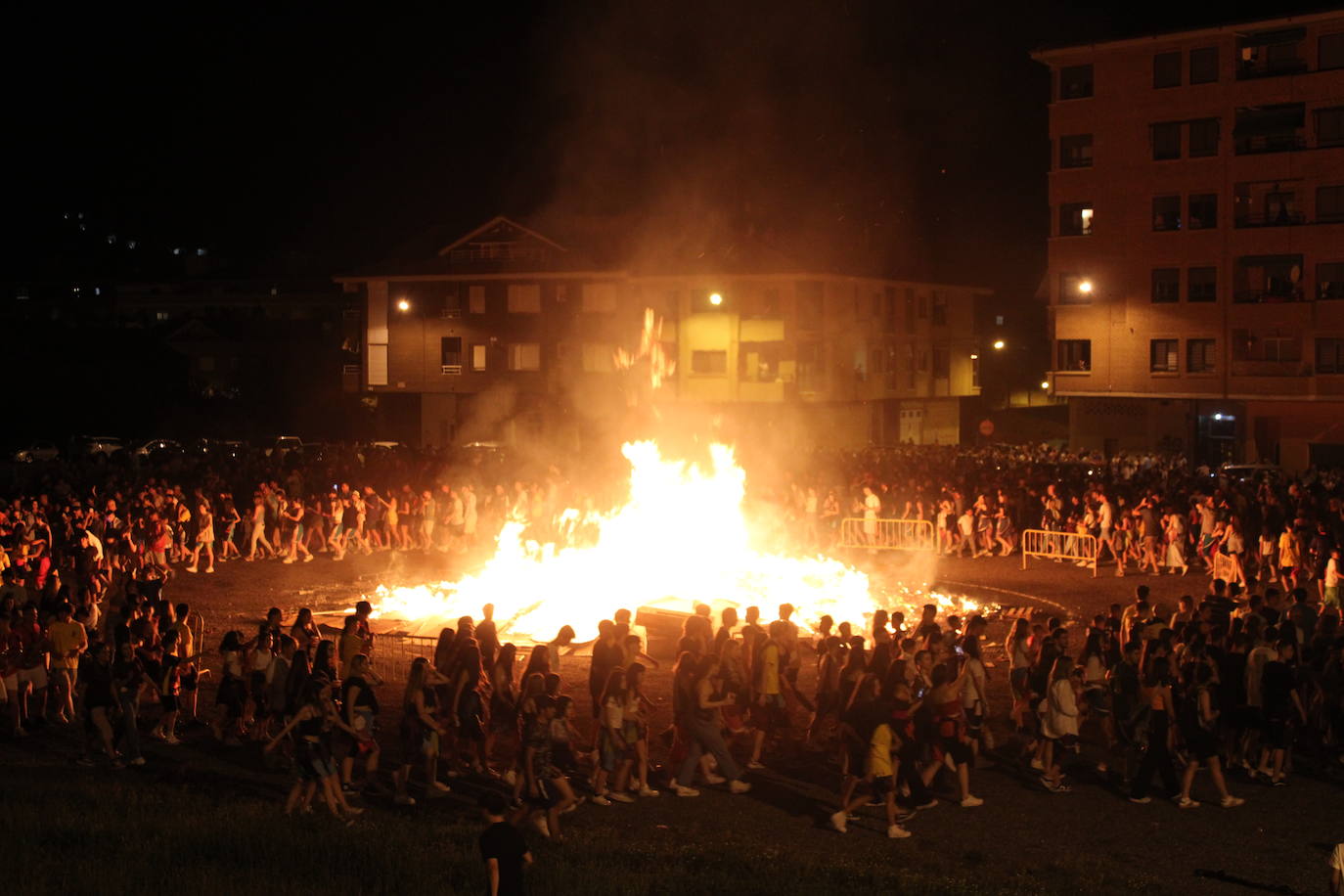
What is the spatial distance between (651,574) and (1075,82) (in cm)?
3422

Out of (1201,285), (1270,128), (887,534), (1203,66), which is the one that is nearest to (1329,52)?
(1270,128)

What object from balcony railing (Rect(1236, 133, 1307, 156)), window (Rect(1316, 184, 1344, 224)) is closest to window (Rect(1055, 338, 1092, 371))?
balcony railing (Rect(1236, 133, 1307, 156))

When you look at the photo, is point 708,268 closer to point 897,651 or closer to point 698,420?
point 698,420

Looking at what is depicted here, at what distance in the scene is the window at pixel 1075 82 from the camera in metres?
48.5

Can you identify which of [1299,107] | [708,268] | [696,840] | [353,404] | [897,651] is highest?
[1299,107]

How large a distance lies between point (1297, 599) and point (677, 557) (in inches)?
453

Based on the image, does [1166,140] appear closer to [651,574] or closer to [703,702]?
[651,574]

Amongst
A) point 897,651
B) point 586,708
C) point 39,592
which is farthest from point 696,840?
point 39,592

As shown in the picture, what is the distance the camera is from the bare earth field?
987cm

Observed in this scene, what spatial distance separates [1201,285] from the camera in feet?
154

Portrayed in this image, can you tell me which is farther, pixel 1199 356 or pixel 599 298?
pixel 599 298

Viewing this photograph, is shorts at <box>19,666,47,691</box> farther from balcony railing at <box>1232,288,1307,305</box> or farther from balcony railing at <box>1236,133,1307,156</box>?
balcony railing at <box>1236,133,1307,156</box>

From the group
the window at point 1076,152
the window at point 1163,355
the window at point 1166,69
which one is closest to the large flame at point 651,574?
the window at point 1163,355

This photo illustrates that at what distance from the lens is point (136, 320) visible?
87062mm
